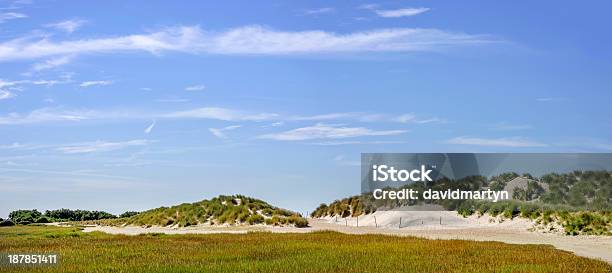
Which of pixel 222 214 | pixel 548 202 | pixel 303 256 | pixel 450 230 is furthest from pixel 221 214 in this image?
pixel 303 256

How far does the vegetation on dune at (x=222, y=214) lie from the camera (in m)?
45.5

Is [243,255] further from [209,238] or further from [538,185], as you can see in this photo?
[538,185]

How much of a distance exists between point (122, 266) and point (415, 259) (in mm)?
8574

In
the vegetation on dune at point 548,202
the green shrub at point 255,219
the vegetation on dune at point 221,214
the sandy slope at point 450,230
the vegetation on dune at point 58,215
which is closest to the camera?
the sandy slope at point 450,230

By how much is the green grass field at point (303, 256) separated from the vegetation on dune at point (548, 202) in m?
13.2

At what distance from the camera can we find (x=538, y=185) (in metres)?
47.8

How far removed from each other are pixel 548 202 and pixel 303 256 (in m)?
30.2

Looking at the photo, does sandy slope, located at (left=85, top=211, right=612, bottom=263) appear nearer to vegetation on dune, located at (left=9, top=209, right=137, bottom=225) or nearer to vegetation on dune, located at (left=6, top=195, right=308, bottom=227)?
vegetation on dune, located at (left=6, top=195, right=308, bottom=227)

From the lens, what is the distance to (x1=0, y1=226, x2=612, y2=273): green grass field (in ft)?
59.8

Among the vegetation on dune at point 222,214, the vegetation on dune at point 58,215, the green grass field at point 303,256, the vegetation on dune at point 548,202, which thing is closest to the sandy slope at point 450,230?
the vegetation on dune at point 548,202

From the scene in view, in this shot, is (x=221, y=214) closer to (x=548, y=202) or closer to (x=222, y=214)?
(x=222, y=214)

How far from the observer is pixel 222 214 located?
158ft

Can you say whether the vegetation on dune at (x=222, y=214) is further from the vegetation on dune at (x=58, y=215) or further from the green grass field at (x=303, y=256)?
the green grass field at (x=303, y=256)

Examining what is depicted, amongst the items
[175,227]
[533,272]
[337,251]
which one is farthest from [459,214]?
[533,272]
